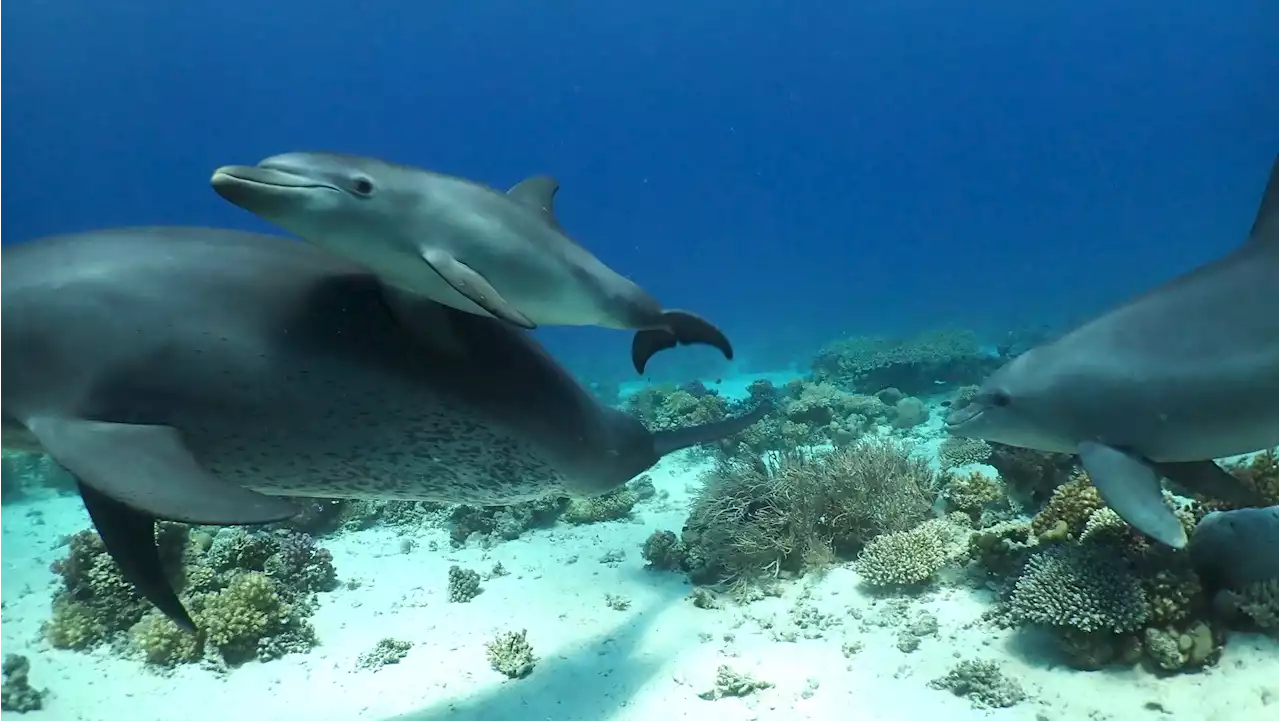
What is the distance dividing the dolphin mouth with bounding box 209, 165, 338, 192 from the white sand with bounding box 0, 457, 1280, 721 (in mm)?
4108

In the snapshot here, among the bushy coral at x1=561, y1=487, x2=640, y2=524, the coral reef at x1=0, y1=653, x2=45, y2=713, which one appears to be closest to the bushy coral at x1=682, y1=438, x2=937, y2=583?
the bushy coral at x1=561, y1=487, x2=640, y2=524

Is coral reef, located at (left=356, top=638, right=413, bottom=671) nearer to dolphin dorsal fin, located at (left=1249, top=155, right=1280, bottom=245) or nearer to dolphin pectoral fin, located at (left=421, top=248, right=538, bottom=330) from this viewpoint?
dolphin pectoral fin, located at (left=421, top=248, right=538, bottom=330)

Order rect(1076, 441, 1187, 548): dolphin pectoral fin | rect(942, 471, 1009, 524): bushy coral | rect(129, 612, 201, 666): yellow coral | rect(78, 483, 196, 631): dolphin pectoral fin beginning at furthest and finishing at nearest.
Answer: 1. rect(942, 471, 1009, 524): bushy coral
2. rect(129, 612, 201, 666): yellow coral
3. rect(1076, 441, 1187, 548): dolphin pectoral fin
4. rect(78, 483, 196, 631): dolphin pectoral fin

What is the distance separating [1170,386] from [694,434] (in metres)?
2.94

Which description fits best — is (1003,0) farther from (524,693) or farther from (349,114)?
(524,693)

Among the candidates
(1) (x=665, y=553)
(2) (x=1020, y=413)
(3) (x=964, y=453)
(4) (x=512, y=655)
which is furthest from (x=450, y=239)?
(3) (x=964, y=453)

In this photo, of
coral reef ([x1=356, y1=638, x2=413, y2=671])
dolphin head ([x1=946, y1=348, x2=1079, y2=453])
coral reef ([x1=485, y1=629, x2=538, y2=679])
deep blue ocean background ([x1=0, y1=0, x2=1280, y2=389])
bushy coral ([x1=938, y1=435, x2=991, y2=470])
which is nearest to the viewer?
dolphin head ([x1=946, y1=348, x2=1079, y2=453])

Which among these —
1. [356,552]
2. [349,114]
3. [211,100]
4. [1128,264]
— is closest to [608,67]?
[349,114]

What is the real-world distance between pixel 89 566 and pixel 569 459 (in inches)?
240

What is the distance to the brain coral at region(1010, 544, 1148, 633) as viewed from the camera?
4.86 metres

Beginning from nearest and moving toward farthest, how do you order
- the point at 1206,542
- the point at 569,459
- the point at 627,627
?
1. the point at 569,459
2. the point at 1206,542
3. the point at 627,627

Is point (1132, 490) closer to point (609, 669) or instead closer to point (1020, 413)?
point (1020, 413)

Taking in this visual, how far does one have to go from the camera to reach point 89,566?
292 inches

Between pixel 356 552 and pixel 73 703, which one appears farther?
pixel 356 552
